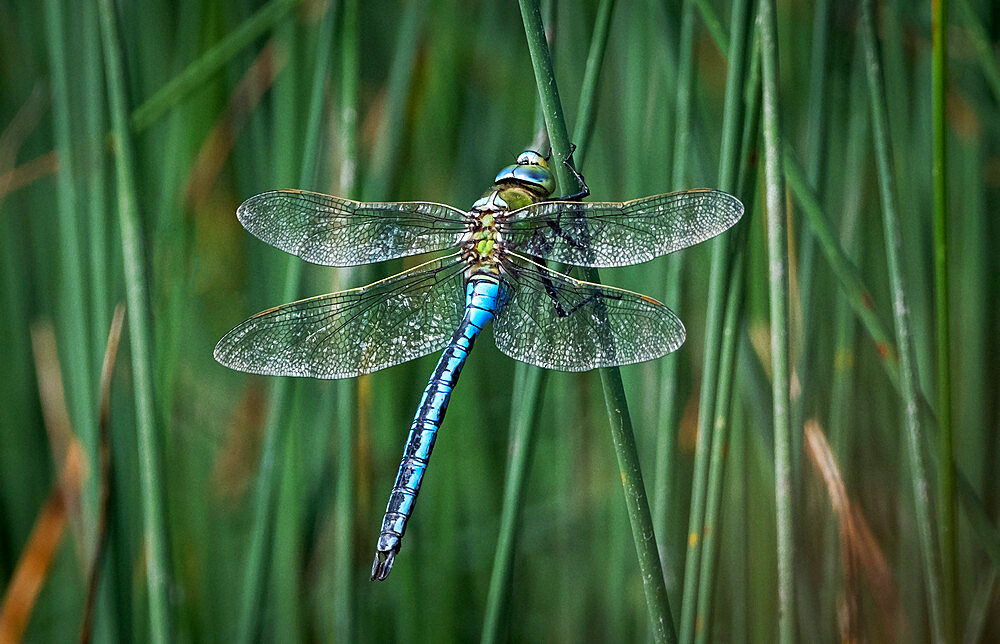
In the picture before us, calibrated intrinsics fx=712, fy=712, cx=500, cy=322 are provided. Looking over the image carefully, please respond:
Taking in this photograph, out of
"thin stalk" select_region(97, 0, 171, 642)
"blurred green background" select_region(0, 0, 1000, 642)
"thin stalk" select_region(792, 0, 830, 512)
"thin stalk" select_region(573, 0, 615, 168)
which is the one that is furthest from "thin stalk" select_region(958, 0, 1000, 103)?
"thin stalk" select_region(97, 0, 171, 642)

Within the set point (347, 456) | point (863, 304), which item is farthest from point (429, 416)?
point (863, 304)

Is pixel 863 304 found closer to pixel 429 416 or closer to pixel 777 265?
pixel 777 265

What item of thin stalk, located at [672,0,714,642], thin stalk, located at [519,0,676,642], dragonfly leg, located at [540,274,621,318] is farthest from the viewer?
dragonfly leg, located at [540,274,621,318]

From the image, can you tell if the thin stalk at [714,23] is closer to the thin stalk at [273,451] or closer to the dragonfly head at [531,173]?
the dragonfly head at [531,173]

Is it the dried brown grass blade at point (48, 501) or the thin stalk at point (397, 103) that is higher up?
the thin stalk at point (397, 103)

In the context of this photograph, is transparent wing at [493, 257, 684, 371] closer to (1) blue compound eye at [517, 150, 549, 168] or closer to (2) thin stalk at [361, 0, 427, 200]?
(1) blue compound eye at [517, 150, 549, 168]

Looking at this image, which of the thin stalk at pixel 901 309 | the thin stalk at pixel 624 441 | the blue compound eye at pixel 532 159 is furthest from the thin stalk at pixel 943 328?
the blue compound eye at pixel 532 159
